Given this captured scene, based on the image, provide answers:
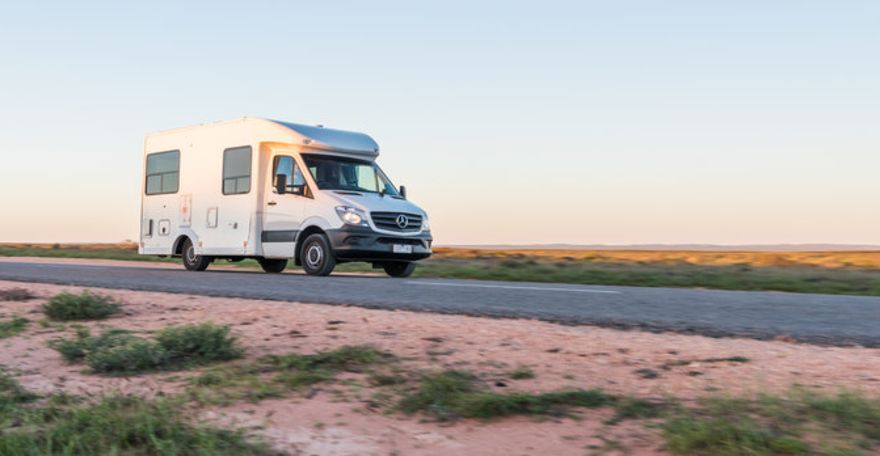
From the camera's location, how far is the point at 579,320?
8.12 metres

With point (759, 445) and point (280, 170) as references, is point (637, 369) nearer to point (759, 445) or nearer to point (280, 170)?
point (759, 445)

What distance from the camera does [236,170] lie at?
1856cm

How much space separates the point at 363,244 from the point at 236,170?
150 inches

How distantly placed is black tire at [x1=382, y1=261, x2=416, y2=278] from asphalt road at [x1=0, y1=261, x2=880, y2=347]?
4.26 metres

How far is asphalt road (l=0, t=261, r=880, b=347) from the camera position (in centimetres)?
751

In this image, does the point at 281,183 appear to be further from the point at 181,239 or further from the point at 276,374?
the point at 276,374

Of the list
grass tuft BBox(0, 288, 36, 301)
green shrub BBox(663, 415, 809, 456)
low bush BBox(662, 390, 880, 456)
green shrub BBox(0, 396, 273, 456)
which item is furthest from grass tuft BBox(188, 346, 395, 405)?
grass tuft BBox(0, 288, 36, 301)

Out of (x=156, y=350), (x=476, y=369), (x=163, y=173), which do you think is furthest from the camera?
(x=163, y=173)

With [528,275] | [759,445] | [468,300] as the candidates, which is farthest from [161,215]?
[759,445]

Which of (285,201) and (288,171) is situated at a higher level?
(288,171)

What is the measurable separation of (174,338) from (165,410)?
6.78 feet

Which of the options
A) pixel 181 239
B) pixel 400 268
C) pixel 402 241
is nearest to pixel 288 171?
pixel 402 241

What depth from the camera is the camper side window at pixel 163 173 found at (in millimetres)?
20328

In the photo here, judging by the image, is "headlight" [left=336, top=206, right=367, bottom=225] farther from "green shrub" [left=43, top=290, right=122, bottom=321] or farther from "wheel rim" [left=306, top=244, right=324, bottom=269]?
"green shrub" [left=43, top=290, right=122, bottom=321]
